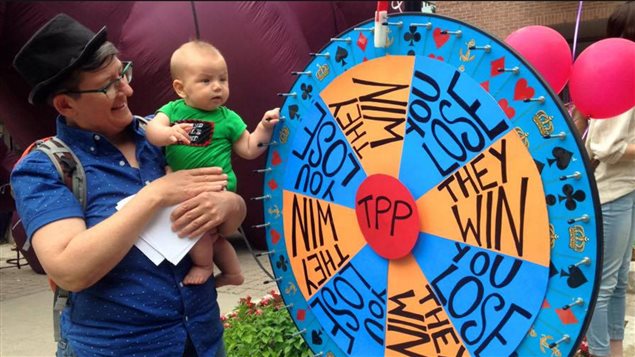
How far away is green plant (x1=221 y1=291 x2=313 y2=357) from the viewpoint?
3.15 meters

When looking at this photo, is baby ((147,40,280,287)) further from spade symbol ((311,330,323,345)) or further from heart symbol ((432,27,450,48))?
heart symbol ((432,27,450,48))

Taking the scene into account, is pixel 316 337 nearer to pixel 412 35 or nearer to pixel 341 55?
pixel 341 55

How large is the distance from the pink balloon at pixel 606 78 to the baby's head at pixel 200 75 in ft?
3.93

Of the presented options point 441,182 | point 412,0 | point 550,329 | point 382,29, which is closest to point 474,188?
point 441,182

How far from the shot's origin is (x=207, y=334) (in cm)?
186

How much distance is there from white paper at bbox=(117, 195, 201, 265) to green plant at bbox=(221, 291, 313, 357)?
145 centimetres

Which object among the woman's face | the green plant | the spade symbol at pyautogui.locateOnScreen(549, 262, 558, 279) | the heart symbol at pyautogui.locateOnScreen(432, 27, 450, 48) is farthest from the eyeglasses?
the green plant

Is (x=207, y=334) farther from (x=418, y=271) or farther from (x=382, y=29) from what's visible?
(x=382, y=29)

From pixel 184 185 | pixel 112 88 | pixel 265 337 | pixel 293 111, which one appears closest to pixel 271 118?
pixel 293 111

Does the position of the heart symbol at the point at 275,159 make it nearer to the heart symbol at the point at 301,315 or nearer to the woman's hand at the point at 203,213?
the woman's hand at the point at 203,213

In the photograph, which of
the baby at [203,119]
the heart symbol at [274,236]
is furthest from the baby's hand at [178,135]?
the heart symbol at [274,236]

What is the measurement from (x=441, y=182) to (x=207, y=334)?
34.6 inches

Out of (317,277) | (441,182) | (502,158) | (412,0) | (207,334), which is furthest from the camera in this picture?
(412,0)

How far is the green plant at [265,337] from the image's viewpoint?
3152 mm
